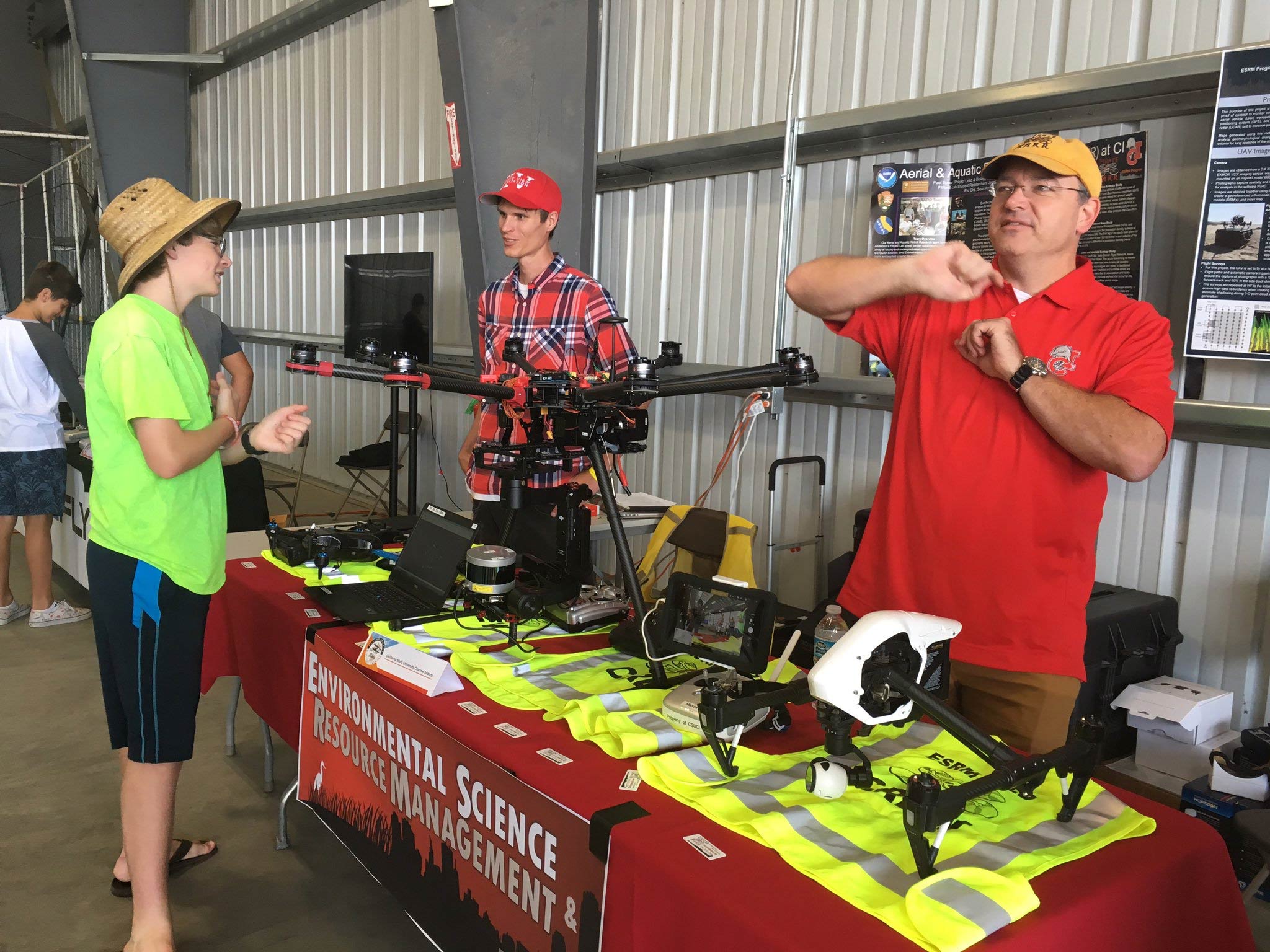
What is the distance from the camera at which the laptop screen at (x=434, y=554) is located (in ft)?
7.01

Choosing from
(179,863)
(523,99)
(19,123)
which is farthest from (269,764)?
(19,123)

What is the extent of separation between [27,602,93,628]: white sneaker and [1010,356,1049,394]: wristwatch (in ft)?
14.4

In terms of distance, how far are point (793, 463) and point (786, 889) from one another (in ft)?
8.63

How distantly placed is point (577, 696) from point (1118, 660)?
157cm

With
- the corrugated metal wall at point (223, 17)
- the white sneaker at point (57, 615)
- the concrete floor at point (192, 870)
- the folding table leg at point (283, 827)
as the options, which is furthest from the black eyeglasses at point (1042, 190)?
the corrugated metal wall at point (223, 17)

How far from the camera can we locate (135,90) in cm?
836

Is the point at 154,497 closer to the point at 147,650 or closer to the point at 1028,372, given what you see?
the point at 147,650

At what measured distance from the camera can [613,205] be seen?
4.64 m

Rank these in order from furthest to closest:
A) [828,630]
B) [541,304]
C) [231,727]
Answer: [231,727] < [541,304] < [828,630]

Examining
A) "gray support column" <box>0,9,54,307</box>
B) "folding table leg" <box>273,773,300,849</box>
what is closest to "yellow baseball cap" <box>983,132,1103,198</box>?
"folding table leg" <box>273,773,300,849</box>

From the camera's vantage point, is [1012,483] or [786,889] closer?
[786,889]

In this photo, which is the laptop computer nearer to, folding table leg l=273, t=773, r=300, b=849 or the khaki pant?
folding table leg l=273, t=773, r=300, b=849

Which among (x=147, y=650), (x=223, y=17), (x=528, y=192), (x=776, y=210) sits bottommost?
(x=147, y=650)

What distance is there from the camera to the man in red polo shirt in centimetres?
160
